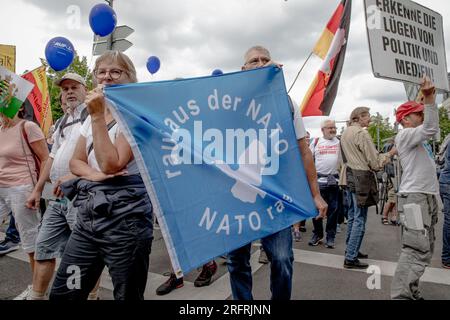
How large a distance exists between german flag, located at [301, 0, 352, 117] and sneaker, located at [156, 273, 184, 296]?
7.86 ft

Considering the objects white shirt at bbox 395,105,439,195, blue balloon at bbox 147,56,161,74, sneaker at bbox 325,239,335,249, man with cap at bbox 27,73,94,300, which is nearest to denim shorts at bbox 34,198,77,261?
man with cap at bbox 27,73,94,300

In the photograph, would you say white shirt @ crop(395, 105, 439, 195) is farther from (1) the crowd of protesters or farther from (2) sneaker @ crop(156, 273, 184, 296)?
(2) sneaker @ crop(156, 273, 184, 296)

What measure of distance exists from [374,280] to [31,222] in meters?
3.35

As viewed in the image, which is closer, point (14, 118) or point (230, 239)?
point (230, 239)

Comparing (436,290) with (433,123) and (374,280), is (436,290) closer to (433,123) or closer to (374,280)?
(374,280)

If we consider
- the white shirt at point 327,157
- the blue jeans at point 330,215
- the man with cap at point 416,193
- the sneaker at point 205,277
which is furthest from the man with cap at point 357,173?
the sneaker at point 205,277

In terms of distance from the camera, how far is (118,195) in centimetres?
173

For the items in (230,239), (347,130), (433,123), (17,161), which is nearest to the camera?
(230,239)

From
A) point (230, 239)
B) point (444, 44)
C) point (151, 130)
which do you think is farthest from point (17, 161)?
point (444, 44)

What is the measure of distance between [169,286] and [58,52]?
411 centimetres

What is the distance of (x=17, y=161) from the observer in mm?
3043

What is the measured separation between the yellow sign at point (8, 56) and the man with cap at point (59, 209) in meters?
3.57

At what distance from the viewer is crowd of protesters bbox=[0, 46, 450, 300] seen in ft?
5.67

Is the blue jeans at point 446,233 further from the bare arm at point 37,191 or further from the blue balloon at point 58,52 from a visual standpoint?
the blue balloon at point 58,52
